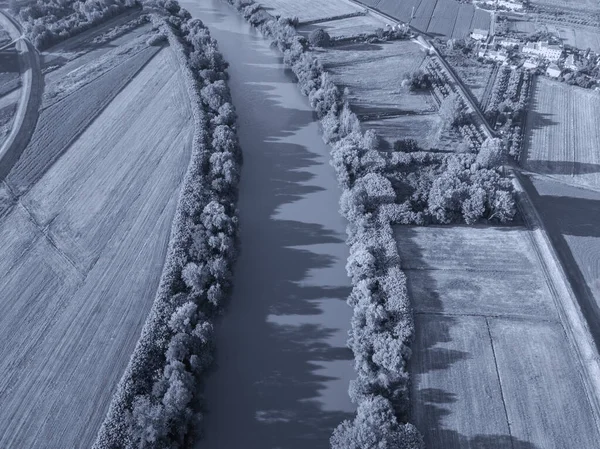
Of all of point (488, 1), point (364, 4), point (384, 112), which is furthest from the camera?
point (488, 1)

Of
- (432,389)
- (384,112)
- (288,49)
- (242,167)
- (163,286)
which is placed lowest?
(432,389)

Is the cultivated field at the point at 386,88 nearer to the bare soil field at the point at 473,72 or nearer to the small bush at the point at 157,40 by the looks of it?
the bare soil field at the point at 473,72

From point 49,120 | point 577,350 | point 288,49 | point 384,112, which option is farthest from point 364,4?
point 577,350

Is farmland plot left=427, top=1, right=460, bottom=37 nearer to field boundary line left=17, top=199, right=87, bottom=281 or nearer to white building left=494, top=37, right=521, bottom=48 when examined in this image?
white building left=494, top=37, right=521, bottom=48

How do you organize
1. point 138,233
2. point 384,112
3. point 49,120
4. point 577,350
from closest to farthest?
1. point 577,350
2. point 138,233
3. point 49,120
4. point 384,112

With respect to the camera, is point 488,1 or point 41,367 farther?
point 488,1

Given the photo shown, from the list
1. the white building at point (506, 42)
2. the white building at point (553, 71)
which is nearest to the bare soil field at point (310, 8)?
the white building at point (506, 42)

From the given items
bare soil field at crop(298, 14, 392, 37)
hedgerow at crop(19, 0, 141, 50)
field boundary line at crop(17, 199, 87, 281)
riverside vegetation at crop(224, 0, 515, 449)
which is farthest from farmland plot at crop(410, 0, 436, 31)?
field boundary line at crop(17, 199, 87, 281)

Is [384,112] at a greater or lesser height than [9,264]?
greater

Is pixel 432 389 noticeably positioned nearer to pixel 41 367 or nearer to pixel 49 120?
pixel 41 367
